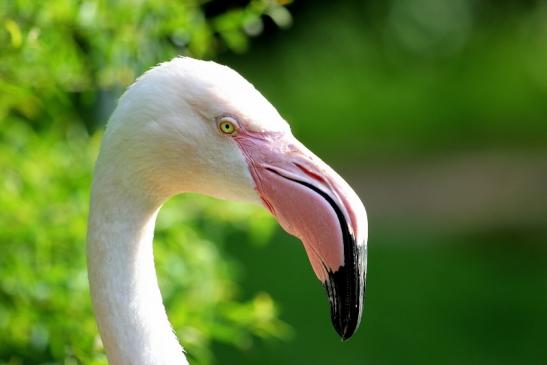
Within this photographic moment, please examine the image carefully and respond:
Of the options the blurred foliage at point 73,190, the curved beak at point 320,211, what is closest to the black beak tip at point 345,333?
the curved beak at point 320,211

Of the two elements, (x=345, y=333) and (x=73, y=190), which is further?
(x=73, y=190)

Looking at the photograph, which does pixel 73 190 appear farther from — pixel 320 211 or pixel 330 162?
pixel 330 162

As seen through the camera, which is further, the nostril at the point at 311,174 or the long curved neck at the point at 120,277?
the long curved neck at the point at 120,277

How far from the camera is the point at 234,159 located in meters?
2.01

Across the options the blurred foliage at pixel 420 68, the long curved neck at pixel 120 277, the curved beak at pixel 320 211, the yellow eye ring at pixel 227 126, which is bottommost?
the blurred foliage at pixel 420 68

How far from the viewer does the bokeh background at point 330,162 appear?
295 cm

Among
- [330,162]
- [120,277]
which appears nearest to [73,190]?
[120,277]

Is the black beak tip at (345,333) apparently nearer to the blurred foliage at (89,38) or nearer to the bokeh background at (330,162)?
the bokeh background at (330,162)

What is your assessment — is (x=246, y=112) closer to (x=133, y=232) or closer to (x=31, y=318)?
(x=133, y=232)

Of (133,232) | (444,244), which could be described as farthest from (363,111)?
(133,232)

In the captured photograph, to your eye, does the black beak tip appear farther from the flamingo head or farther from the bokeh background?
the bokeh background

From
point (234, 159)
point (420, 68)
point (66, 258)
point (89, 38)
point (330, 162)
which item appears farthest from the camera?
point (420, 68)

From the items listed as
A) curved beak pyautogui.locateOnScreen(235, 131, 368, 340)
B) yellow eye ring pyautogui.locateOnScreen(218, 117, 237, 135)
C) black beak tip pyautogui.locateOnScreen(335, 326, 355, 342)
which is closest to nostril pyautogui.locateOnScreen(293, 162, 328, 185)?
curved beak pyautogui.locateOnScreen(235, 131, 368, 340)

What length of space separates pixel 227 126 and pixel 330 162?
31.5 feet
